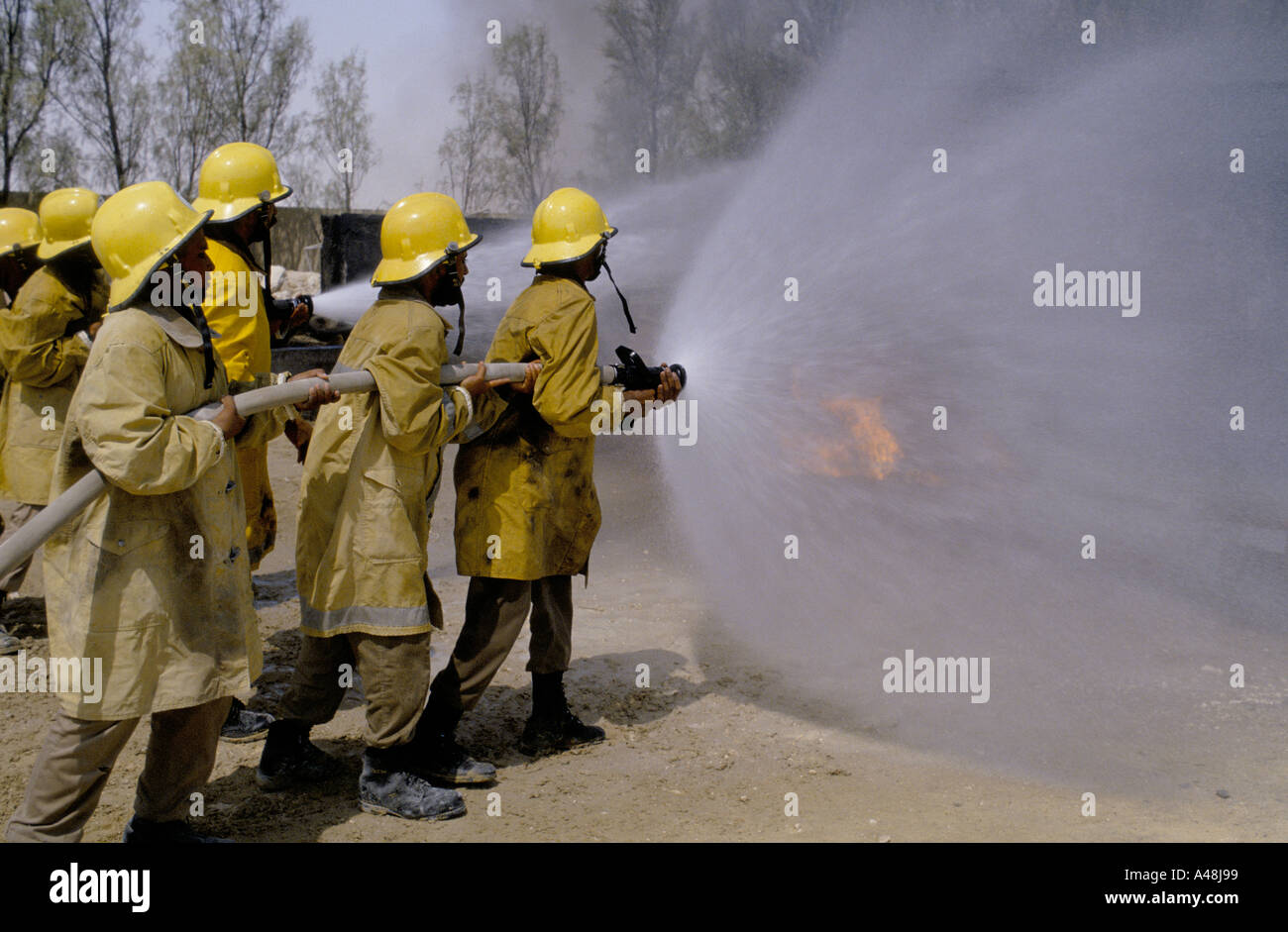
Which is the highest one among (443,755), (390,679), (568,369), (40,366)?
(40,366)

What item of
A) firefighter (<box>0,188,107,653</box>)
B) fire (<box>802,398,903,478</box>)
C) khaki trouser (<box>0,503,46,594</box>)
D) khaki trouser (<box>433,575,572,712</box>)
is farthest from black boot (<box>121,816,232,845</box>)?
fire (<box>802,398,903,478</box>)

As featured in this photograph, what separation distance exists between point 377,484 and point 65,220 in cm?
269

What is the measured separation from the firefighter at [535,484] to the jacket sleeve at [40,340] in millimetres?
2270

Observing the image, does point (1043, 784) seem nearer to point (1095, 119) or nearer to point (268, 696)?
point (268, 696)

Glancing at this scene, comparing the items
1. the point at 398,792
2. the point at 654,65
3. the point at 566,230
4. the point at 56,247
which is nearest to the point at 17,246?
the point at 56,247

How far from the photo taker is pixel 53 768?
2.78m

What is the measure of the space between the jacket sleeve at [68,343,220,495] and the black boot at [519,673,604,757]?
179 cm

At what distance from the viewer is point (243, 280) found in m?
4.08

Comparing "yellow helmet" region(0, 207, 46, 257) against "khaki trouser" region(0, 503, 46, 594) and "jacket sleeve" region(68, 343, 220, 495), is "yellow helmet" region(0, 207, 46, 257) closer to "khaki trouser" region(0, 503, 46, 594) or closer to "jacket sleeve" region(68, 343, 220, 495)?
"khaki trouser" region(0, 503, 46, 594)

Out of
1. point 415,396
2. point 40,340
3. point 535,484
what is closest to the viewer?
point 415,396

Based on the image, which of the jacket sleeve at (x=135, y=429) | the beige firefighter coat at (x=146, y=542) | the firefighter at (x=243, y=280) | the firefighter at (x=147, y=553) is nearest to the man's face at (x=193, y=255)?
the firefighter at (x=147, y=553)

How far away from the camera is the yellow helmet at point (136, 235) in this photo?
2.89 meters

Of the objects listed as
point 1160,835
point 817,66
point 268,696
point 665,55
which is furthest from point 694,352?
point 665,55

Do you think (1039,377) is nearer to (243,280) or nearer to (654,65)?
(243,280)
